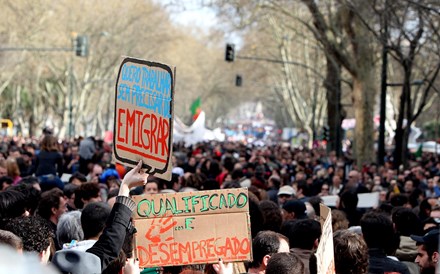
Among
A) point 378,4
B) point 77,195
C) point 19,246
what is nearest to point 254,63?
point 378,4

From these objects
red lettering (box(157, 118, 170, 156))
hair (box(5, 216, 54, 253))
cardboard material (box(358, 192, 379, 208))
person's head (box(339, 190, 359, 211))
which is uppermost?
red lettering (box(157, 118, 170, 156))

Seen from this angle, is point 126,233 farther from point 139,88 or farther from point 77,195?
point 77,195

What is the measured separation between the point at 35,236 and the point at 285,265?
123 centimetres

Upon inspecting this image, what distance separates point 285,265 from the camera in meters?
5.08

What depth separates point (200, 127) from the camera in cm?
4416

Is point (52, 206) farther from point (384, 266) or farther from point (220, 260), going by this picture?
point (220, 260)

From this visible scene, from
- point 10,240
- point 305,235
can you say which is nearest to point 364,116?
point 305,235

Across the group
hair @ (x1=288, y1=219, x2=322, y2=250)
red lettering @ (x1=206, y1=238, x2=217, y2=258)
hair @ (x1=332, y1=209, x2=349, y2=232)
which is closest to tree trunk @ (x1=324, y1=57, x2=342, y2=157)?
hair @ (x1=332, y1=209, x2=349, y2=232)

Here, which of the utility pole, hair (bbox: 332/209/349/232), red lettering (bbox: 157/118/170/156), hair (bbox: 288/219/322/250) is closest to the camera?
red lettering (bbox: 157/118/170/156)

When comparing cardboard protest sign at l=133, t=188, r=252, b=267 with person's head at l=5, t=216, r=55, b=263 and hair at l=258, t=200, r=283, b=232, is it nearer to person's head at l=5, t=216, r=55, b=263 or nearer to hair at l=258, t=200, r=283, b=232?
person's head at l=5, t=216, r=55, b=263

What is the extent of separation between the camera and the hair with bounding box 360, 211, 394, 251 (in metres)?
6.82

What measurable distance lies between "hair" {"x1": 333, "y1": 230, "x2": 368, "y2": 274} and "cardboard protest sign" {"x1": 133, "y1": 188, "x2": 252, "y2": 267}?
1.47 ft

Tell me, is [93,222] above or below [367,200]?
above

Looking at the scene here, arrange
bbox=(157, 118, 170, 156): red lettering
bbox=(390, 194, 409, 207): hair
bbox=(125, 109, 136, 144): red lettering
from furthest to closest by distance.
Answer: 1. bbox=(390, 194, 409, 207): hair
2. bbox=(125, 109, 136, 144): red lettering
3. bbox=(157, 118, 170, 156): red lettering
